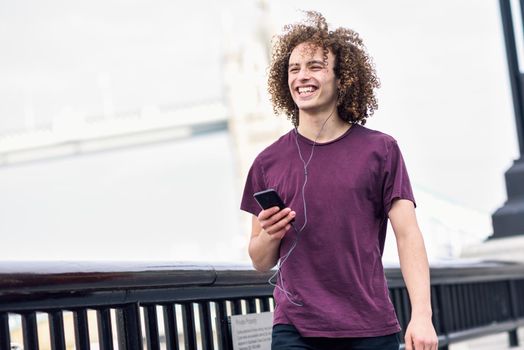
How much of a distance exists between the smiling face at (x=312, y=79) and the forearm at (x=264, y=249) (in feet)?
1.12

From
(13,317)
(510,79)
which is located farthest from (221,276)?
(510,79)

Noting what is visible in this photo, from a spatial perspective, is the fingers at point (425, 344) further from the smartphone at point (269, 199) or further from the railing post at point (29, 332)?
the railing post at point (29, 332)

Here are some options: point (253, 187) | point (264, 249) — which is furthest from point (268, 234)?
point (253, 187)

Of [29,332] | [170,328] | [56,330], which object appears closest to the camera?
[29,332]

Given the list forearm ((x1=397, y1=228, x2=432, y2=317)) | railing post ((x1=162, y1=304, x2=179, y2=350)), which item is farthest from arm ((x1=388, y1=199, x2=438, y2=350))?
railing post ((x1=162, y1=304, x2=179, y2=350))

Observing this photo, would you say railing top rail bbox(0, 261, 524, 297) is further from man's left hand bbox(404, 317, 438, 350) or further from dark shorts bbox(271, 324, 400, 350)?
man's left hand bbox(404, 317, 438, 350)

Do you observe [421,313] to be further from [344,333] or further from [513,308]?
[513,308]

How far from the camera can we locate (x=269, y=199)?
3.14 metres

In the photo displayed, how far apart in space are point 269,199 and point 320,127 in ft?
1.05

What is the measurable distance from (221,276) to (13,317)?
1111mm

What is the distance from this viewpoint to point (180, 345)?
4.02 m

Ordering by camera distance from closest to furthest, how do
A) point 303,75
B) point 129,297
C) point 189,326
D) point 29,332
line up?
1. point 29,332
2. point 303,75
3. point 129,297
4. point 189,326

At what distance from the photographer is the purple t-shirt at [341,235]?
3.23m

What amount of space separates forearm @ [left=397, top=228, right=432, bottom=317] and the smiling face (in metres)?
0.40
